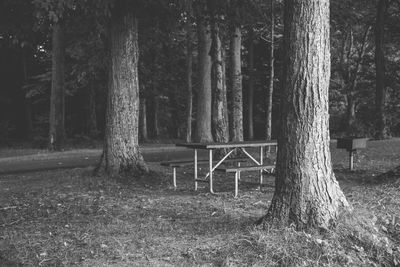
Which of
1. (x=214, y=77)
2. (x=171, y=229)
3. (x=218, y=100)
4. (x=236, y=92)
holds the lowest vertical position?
(x=171, y=229)

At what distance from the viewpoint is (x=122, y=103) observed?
1095cm

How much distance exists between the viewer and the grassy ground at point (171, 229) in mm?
5395

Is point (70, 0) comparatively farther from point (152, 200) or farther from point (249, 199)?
point (249, 199)

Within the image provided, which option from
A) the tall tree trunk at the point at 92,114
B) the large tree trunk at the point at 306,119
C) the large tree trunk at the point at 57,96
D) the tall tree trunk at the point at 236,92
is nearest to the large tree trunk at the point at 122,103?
the tall tree trunk at the point at 236,92

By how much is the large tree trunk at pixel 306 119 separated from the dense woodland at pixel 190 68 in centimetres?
482

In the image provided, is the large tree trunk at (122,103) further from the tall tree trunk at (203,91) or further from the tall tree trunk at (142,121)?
the tall tree trunk at (142,121)

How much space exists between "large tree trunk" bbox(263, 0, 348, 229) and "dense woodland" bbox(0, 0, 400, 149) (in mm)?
4822

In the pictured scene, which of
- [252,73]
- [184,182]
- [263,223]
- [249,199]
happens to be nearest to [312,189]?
[263,223]

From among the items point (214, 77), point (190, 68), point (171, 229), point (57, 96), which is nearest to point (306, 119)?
point (171, 229)

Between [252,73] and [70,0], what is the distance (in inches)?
1024

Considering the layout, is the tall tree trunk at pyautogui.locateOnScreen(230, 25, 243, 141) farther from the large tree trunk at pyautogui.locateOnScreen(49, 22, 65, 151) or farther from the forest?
the large tree trunk at pyautogui.locateOnScreen(49, 22, 65, 151)

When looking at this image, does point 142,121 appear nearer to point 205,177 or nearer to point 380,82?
point 380,82

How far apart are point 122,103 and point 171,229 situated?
4896 millimetres

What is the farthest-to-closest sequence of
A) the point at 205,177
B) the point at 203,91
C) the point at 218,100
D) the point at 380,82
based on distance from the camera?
the point at 380,82
the point at 203,91
the point at 218,100
the point at 205,177
